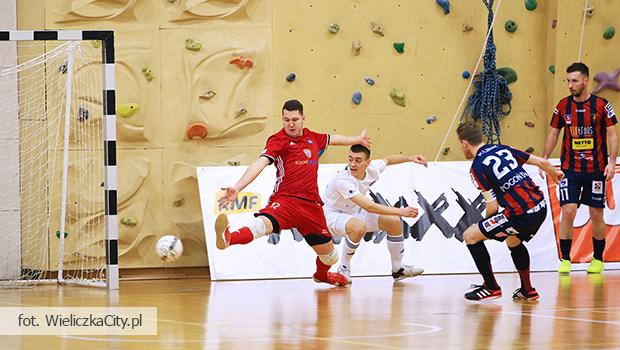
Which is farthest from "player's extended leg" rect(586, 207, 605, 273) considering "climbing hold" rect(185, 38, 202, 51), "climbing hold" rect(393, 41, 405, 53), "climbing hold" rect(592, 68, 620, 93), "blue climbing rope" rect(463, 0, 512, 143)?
"climbing hold" rect(185, 38, 202, 51)

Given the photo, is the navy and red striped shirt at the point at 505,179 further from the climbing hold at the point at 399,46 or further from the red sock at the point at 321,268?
the climbing hold at the point at 399,46

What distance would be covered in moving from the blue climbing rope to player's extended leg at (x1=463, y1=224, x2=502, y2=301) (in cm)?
422

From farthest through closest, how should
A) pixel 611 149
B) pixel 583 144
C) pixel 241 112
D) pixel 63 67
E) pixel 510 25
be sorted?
1. pixel 510 25
2. pixel 241 112
3. pixel 63 67
4. pixel 583 144
5. pixel 611 149

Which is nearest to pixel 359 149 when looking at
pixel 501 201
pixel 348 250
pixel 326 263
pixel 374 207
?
pixel 374 207

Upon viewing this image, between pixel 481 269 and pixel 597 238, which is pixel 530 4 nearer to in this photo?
pixel 597 238

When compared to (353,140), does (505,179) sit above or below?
below

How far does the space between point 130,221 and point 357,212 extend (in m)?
2.85

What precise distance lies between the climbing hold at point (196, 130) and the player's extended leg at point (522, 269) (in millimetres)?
4433

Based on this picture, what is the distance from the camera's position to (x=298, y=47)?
1126 cm

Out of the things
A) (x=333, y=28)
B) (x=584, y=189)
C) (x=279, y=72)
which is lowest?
(x=584, y=189)

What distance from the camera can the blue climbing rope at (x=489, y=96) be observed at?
1144 cm

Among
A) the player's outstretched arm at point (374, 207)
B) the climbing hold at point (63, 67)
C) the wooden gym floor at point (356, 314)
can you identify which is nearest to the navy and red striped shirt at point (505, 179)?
the wooden gym floor at point (356, 314)

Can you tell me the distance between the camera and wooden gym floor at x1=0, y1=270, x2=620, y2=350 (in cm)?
500

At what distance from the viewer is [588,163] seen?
10086mm
